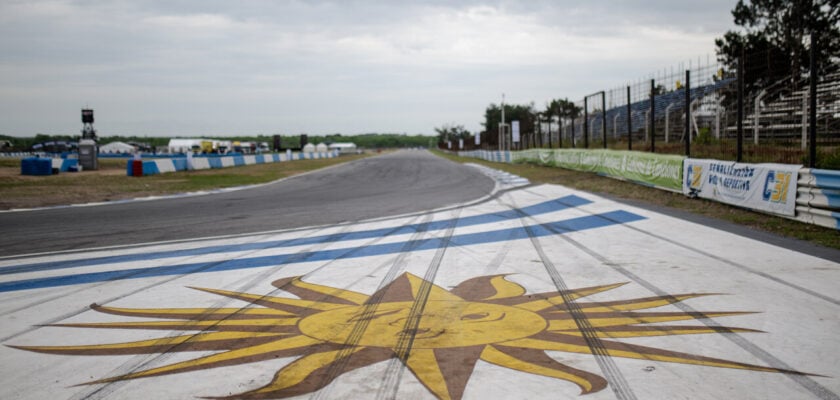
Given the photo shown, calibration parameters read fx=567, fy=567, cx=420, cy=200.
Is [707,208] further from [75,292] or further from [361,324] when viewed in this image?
[75,292]

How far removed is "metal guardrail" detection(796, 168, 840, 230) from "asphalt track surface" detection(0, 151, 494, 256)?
24.0ft

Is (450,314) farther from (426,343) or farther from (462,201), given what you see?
(462,201)

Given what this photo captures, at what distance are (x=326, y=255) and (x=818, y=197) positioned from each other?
25.6 ft

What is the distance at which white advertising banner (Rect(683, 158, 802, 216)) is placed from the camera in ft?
32.4

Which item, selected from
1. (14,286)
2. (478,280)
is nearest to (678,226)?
(478,280)

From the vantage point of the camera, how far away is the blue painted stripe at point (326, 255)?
6637 millimetres

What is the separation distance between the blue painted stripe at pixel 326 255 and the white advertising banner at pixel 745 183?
7.18 ft

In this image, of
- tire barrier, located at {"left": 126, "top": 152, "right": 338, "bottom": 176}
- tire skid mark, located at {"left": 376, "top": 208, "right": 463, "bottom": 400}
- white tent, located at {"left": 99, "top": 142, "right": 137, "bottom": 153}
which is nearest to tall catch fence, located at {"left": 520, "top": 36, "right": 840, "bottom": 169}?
tire skid mark, located at {"left": 376, "top": 208, "right": 463, "bottom": 400}

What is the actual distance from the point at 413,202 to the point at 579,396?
11.7 m

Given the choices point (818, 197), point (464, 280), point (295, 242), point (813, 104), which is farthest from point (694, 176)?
point (295, 242)

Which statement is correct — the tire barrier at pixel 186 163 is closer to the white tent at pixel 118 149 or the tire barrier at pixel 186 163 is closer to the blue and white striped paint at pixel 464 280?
the blue and white striped paint at pixel 464 280

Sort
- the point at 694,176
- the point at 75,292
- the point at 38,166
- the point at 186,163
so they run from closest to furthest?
the point at 75,292, the point at 694,176, the point at 38,166, the point at 186,163

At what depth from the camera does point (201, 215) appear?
12.8 meters

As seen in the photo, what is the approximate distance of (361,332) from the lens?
4418 millimetres
